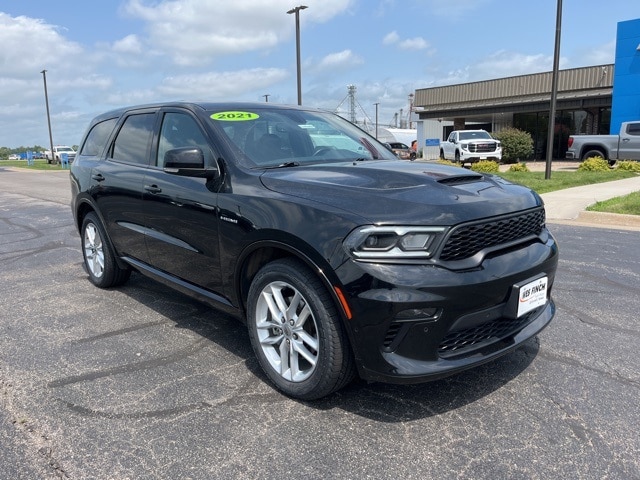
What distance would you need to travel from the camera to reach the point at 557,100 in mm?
28266

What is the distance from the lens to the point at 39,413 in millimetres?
2979

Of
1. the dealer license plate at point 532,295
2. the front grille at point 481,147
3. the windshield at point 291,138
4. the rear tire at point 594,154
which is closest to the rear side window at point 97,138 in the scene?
the windshield at point 291,138

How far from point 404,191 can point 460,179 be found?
540 mm

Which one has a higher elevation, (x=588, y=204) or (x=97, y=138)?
(x=97, y=138)

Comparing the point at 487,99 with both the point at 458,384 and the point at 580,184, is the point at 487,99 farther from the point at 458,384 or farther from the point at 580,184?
the point at 458,384

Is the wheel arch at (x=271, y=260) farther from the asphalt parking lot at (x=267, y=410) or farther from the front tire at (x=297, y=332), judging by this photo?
the asphalt parking lot at (x=267, y=410)

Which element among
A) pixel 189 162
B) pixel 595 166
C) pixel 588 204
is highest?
pixel 189 162

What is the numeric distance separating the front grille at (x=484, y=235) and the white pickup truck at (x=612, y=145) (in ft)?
67.8

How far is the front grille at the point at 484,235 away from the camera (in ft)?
8.70

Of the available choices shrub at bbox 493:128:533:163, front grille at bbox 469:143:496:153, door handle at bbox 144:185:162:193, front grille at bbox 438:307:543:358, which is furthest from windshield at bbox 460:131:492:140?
front grille at bbox 438:307:543:358

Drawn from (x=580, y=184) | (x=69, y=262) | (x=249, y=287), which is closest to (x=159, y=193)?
(x=249, y=287)

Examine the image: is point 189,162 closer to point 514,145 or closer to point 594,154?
point 594,154

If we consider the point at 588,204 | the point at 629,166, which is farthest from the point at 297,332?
the point at 629,166

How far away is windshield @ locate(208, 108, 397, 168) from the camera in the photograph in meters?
3.70
